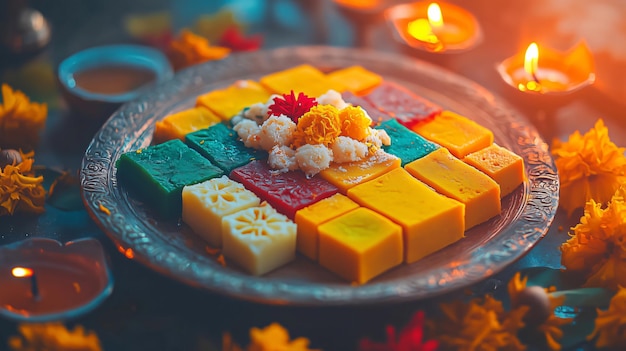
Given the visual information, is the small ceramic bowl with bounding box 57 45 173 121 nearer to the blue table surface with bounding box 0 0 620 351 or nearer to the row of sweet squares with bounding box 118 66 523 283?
the blue table surface with bounding box 0 0 620 351

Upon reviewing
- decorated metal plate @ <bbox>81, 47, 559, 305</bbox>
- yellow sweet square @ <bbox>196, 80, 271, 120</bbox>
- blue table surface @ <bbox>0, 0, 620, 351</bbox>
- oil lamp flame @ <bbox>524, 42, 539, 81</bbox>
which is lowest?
blue table surface @ <bbox>0, 0, 620, 351</bbox>

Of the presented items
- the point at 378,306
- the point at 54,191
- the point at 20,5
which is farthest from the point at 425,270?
the point at 20,5

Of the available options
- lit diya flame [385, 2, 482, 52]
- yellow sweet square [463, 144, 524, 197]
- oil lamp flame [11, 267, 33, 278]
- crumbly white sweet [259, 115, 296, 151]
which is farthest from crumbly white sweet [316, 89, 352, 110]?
oil lamp flame [11, 267, 33, 278]

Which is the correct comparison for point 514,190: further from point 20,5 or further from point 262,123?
point 20,5

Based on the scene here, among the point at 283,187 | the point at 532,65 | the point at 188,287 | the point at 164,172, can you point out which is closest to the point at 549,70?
the point at 532,65

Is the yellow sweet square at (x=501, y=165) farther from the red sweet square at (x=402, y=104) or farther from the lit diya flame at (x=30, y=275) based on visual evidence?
the lit diya flame at (x=30, y=275)

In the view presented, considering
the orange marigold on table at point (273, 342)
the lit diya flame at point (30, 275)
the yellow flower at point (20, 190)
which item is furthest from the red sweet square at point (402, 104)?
the lit diya flame at point (30, 275)
